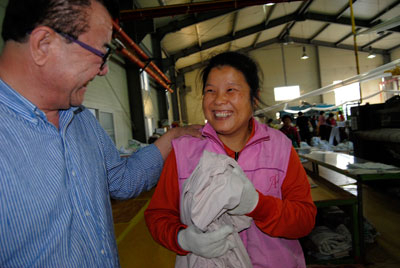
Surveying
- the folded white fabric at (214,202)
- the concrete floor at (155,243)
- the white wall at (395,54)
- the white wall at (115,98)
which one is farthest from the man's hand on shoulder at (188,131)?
the white wall at (395,54)

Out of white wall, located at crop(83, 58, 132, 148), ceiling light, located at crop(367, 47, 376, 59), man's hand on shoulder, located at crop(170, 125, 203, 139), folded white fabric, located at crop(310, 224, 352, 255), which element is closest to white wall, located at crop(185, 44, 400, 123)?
ceiling light, located at crop(367, 47, 376, 59)

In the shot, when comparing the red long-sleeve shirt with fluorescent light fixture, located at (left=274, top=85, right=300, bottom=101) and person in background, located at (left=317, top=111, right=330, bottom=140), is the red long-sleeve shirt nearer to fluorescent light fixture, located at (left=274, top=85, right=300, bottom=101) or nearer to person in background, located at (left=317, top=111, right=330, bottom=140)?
person in background, located at (left=317, top=111, right=330, bottom=140)

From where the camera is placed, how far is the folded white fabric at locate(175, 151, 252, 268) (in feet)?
3.04

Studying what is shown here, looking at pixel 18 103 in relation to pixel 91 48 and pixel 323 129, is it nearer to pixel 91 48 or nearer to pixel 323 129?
pixel 91 48

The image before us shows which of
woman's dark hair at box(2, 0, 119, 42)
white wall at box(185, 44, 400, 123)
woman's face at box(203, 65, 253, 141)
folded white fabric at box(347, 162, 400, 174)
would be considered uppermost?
white wall at box(185, 44, 400, 123)

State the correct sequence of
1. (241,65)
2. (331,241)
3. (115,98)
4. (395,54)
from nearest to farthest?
1. (241,65)
2. (331,241)
3. (115,98)
4. (395,54)

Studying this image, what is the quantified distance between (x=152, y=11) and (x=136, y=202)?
15.8ft

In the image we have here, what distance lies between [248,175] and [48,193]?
2.83ft

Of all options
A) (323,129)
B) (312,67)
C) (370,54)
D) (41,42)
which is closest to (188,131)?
(41,42)

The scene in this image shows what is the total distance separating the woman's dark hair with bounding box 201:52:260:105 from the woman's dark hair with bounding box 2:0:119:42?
2.19 feet

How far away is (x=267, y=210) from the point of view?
1071 millimetres

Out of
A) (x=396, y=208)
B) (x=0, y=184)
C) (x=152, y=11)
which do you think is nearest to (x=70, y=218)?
(x=0, y=184)

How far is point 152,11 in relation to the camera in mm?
6418

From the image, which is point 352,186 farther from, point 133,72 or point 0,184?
point 133,72
